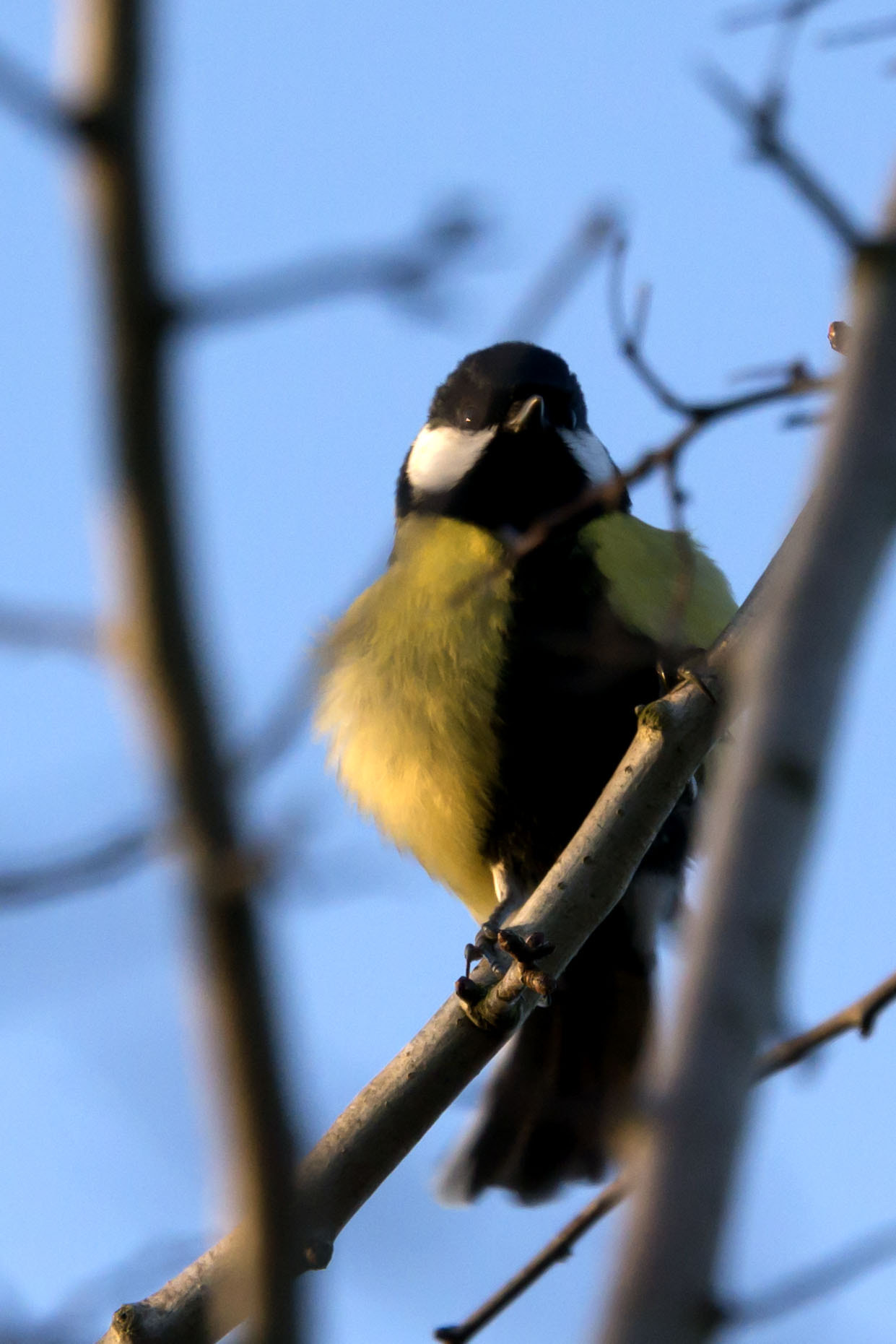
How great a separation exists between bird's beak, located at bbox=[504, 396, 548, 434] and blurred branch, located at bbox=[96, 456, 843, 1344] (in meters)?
1.68

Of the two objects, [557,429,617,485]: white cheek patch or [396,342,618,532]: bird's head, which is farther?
[557,429,617,485]: white cheek patch

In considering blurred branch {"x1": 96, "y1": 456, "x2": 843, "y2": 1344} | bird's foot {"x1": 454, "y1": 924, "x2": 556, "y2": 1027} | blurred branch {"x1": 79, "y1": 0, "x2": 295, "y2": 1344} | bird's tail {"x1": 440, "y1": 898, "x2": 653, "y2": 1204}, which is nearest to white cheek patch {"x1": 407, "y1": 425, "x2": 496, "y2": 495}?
bird's tail {"x1": 440, "y1": 898, "x2": 653, "y2": 1204}

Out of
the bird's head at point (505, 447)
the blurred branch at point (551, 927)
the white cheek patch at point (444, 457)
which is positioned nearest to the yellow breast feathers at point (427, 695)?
the bird's head at point (505, 447)

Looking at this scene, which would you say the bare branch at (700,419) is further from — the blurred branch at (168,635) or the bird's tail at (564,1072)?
the bird's tail at (564,1072)

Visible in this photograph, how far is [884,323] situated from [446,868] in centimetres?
290

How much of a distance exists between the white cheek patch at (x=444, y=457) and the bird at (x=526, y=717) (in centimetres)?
1

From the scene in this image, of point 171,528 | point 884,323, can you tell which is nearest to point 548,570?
point 884,323

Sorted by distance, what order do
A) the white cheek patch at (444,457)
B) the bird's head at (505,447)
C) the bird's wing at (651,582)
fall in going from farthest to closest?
the white cheek patch at (444,457) → the bird's head at (505,447) → the bird's wing at (651,582)

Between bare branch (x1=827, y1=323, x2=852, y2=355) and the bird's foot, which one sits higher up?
bare branch (x1=827, y1=323, x2=852, y2=355)

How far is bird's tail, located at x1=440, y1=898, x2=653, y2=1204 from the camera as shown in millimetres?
3875

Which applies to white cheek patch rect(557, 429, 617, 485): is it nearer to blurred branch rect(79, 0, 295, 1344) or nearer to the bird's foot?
the bird's foot

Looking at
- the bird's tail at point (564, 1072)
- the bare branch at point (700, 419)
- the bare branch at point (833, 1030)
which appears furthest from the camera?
the bird's tail at point (564, 1072)

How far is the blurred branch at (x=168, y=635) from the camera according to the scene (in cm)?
108

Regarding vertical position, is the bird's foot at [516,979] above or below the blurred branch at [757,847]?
above
